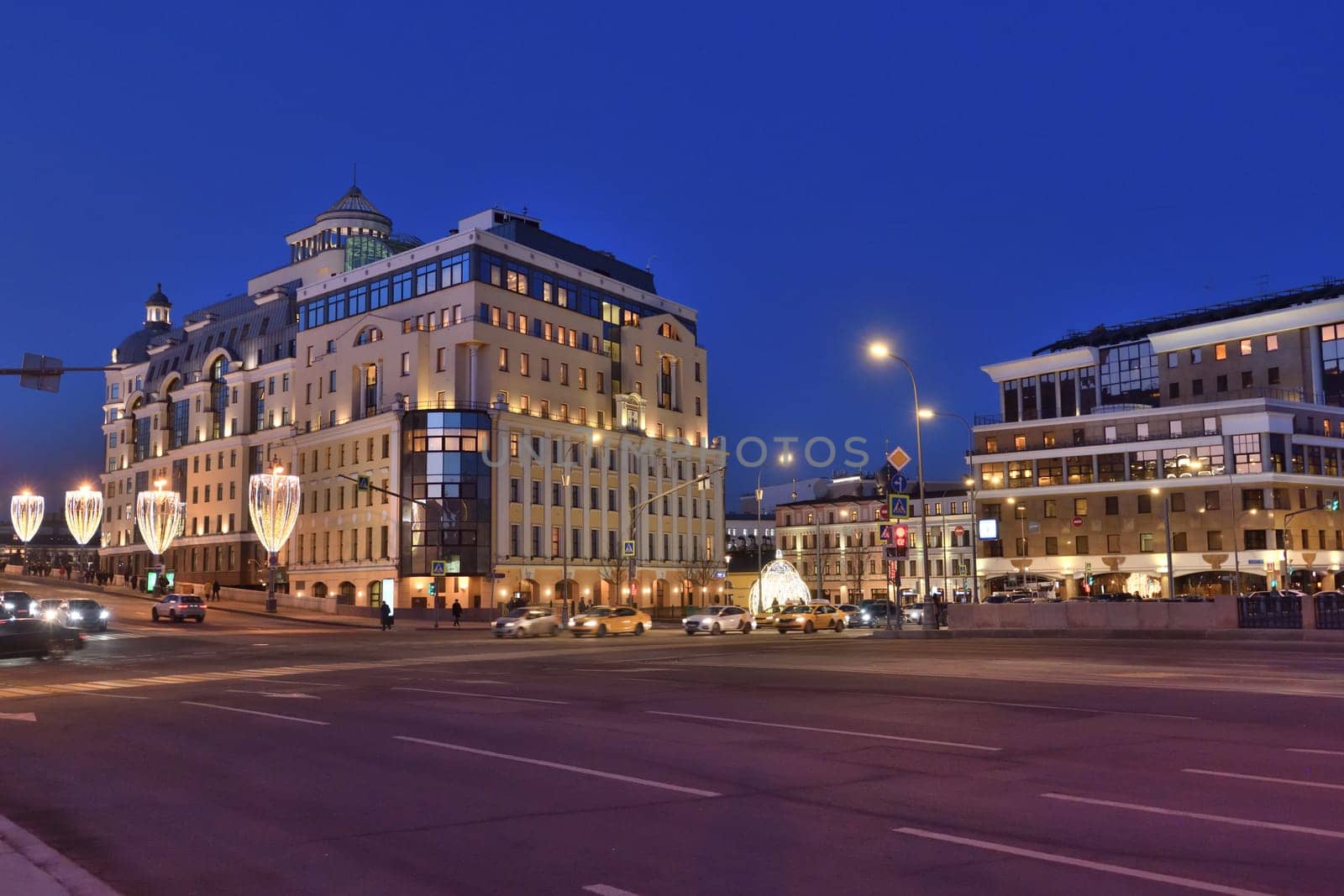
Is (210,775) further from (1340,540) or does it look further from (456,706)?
(1340,540)

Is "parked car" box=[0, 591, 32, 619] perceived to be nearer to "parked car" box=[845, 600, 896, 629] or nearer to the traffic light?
the traffic light

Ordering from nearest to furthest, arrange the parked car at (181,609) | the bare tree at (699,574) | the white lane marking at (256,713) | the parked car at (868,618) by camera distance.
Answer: the white lane marking at (256,713) → the parked car at (181,609) → the parked car at (868,618) → the bare tree at (699,574)

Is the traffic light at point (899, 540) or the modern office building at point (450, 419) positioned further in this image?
the modern office building at point (450, 419)

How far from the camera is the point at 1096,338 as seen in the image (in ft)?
347

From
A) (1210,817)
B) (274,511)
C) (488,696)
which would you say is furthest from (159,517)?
(1210,817)

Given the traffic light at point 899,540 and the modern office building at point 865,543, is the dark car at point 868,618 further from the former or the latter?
the modern office building at point 865,543

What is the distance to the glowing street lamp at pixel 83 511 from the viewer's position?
87.4m

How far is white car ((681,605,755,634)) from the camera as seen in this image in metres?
53.9

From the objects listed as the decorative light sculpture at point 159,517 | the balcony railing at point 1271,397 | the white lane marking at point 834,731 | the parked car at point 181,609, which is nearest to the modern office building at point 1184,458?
the balcony railing at point 1271,397

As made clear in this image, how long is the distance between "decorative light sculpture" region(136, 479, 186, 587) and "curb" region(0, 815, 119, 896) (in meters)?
87.2

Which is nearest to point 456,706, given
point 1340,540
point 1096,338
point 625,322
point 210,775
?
point 210,775

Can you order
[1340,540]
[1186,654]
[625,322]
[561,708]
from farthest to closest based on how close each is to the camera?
[625,322]
[1340,540]
[1186,654]
[561,708]

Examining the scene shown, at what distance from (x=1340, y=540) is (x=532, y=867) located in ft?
311

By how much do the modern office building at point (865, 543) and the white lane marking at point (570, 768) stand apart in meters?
96.9
